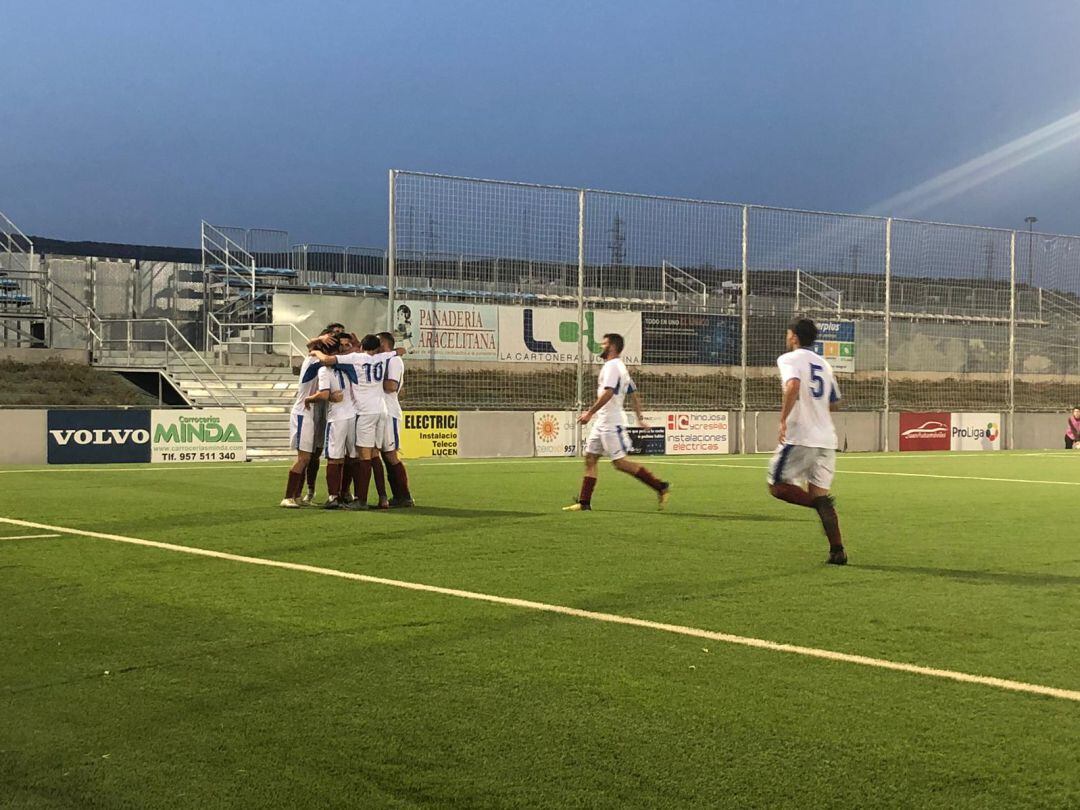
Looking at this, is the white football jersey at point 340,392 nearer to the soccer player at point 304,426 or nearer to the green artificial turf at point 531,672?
the soccer player at point 304,426

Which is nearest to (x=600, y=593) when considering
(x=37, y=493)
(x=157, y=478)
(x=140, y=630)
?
(x=140, y=630)

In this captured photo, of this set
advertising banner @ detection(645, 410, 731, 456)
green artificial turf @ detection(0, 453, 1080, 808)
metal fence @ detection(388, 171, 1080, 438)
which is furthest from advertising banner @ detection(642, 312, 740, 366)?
green artificial turf @ detection(0, 453, 1080, 808)

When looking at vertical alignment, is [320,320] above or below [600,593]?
above

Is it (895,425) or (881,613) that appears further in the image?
(895,425)

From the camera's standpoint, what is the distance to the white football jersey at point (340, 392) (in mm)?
12430

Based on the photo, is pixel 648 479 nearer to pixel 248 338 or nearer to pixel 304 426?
pixel 304 426

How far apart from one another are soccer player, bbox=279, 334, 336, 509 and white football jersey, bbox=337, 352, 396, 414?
29 centimetres

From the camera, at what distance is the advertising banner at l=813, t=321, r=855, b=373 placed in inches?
1244

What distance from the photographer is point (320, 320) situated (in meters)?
32.5

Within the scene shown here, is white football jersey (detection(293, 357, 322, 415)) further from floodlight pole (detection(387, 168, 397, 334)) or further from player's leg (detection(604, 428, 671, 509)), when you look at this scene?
floodlight pole (detection(387, 168, 397, 334))

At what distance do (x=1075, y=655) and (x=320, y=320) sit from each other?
28757mm

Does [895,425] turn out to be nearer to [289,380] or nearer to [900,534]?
[289,380]

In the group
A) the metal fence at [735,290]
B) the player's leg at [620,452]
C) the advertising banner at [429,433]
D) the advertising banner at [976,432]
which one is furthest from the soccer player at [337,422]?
the advertising banner at [976,432]

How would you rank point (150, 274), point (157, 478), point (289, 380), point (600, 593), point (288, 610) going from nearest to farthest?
point (288, 610), point (600, 593), point (157, 478), point (289, 380), point (150, 274)
